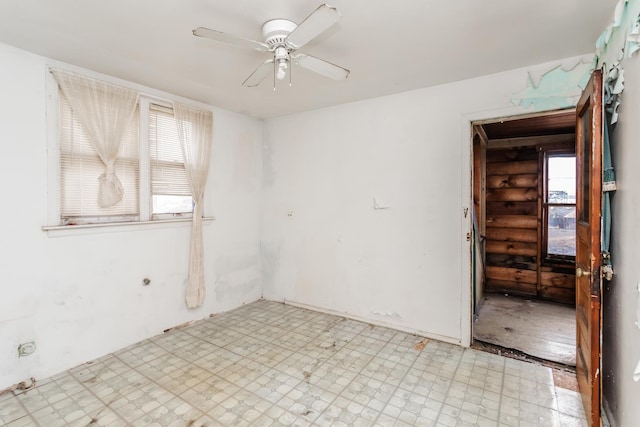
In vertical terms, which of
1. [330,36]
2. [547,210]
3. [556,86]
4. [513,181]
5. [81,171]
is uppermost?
[330,36]

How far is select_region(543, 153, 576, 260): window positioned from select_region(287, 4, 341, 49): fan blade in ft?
13.9

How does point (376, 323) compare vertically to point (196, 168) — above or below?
below

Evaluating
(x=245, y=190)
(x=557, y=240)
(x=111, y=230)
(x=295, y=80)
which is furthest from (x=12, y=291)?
(x=557, y=240)

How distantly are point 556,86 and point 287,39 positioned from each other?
2.24m

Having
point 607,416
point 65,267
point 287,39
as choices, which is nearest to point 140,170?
point 65,267

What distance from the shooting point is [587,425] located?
1.84 meters

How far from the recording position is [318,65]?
1.96 meters

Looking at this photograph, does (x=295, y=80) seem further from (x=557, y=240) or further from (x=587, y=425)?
(x=557, y=240)

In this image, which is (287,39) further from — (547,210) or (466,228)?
(547,210)

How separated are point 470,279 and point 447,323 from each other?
0.49 m

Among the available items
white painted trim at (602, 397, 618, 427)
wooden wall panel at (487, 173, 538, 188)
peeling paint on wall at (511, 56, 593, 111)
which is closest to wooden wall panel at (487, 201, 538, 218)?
wooden wall panel at (487, 173, 538, 188)

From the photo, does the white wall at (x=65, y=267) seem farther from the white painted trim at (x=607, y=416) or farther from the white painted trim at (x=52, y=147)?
the white painted trim at (x=607, y=416)

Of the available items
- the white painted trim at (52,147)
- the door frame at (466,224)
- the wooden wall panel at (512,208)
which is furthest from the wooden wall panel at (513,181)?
the white painted trim at (52,147)

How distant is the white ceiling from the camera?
69.2 inches
